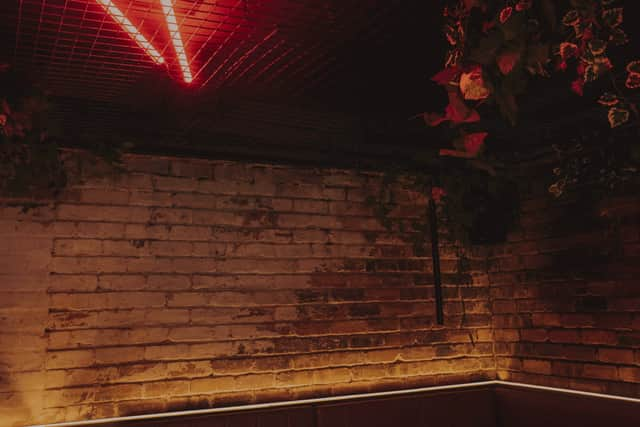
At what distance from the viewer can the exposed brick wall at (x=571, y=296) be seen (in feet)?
11.2

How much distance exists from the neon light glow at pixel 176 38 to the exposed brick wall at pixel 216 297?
3.40 ft

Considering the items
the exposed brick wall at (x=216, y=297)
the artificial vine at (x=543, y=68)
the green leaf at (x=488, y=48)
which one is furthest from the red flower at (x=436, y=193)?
the green leaf at (x=488, y=48)

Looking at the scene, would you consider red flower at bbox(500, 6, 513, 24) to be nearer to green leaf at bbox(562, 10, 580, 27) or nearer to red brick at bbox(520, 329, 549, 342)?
green leaf at bbox(562, 10, 580, 27)

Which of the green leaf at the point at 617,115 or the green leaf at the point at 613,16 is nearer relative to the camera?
the green leaf at the point at 613,16

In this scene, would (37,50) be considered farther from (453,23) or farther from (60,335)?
(453,23)

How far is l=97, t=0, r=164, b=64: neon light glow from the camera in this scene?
80.1 inches

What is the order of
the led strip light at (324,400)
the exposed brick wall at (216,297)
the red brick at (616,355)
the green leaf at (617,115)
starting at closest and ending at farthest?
the green leaf at (617,115) < the led strip light at (324,400) < the exposed brick wall at (216,297) < the red brick at (616,355)

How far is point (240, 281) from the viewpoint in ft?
11.7

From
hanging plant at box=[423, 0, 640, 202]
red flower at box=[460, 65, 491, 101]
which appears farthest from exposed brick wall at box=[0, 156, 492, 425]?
red flower at box=[460, 65, 491, 101]

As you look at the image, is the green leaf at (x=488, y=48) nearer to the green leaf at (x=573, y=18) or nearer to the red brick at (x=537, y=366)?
the green leaf at (x=573, y=18)

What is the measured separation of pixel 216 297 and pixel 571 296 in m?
2.38

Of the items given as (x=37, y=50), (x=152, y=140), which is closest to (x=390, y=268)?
(x=152, y=140)

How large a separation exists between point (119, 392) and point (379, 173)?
231 centimetres

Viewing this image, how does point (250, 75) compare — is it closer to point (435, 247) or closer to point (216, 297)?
point (216, 297)
